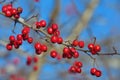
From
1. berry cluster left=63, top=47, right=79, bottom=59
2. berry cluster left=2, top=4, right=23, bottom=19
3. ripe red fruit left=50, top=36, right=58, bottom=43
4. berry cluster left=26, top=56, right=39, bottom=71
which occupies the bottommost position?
berry cluster left=63, top=47, right=79, bottom=59

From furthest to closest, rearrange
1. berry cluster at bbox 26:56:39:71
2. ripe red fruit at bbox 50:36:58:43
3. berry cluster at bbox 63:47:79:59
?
berry cluster at bbox 26:56:39:71 < berry cluster at bbox 63:47:79:59 < ripe red fruit at bbox 50:36:58:43

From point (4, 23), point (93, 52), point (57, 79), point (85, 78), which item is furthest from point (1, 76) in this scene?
point (93, 52)

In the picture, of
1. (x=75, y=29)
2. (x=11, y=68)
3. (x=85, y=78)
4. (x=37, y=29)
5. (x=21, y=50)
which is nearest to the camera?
(x=37, y=29)

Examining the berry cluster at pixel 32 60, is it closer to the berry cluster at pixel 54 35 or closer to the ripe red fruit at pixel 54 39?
the berry cluster at pixel 54 35

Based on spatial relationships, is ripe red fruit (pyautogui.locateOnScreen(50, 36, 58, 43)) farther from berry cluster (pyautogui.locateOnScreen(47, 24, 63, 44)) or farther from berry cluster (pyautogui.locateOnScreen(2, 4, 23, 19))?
berry cluster (pyautogui.locateOnScreen(2, 4, 23, 19))

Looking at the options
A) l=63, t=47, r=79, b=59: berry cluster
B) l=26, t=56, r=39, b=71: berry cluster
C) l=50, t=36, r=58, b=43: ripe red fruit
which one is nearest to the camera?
l=50, t=36, r=58, b=43: ripe red fruit

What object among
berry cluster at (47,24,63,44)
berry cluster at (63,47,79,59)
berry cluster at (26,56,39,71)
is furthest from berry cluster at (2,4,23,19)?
berry cluster at (26,56,39,71)

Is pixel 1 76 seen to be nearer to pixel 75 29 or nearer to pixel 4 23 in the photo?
pixel 4 23

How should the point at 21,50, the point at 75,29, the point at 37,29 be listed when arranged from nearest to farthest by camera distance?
the point at 37,29
the point at 21,50
the point at 75,29

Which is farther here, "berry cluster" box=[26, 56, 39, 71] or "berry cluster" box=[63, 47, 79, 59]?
"berry cluster" box=[26, 56, 39, 71]

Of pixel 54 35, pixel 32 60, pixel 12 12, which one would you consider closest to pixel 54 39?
pixel 54 35

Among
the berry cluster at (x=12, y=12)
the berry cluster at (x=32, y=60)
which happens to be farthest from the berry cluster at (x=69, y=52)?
the berry cluster at (x=32, y=60)
